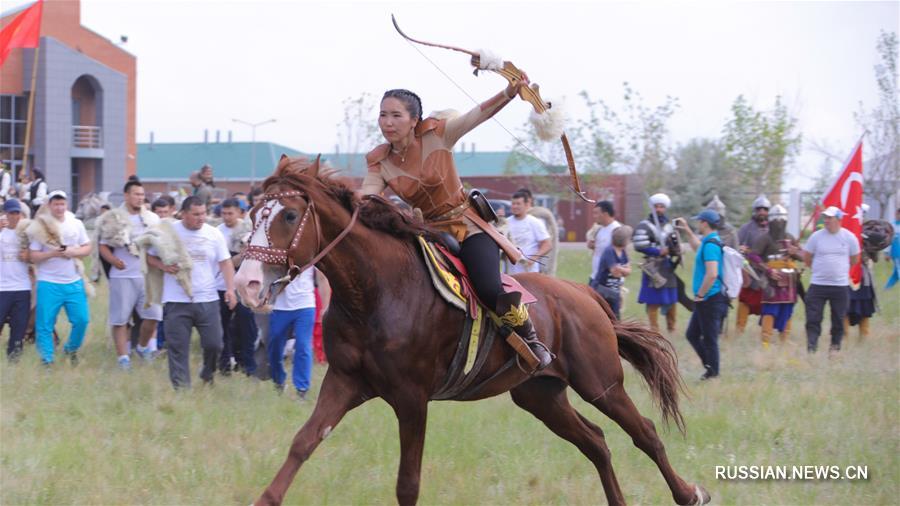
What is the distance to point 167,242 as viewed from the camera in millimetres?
10383

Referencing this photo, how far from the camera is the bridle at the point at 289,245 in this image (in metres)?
5.14

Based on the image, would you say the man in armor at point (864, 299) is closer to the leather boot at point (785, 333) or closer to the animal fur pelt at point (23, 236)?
the leather boot at point (785, 333)

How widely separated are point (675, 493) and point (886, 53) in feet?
93.2

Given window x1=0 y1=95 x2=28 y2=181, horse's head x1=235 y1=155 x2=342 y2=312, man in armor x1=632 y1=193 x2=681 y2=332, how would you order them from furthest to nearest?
window x1=0 y1=95 x2=28 y2=181
man in armor x1=632 y1=193 x2=681 y2=332
horse's head x1=235 y1=155 x2=342 y2=312

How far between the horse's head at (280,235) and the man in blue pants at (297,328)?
14.7 feet

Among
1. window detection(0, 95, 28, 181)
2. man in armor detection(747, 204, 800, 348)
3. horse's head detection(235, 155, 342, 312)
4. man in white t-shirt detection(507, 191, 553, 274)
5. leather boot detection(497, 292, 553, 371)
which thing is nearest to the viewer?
horse's head detection(235, 155, 342, 312)

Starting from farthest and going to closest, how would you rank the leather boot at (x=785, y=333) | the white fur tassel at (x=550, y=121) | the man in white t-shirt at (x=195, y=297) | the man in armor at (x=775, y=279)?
the leather boot at (x=785, y=333) < the man in armor at (x=775, y=279) < the man in white t-shirt at (x=195, y=297) < the white fur tassel at (x=550, y=121)

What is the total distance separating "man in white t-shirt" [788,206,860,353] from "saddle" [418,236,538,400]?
8.46 meters

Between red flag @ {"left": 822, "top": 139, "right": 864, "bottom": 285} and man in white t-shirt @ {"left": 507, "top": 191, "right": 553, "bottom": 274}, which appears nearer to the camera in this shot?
man in white t-shirt @ {"left": 507, "top": 191, "right": 553, "bottom": 274}

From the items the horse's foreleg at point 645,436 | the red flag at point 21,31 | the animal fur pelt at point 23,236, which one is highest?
the red flag at point 21,31

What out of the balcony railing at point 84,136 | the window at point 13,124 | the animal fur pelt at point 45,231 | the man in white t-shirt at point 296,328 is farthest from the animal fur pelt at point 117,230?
the balcony railing at point 84,136

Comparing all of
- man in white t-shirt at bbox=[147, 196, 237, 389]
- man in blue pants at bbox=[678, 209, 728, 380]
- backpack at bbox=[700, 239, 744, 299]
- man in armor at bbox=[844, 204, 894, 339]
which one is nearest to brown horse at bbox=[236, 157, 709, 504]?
man in white t-shirt at bbox=[147, 196, 237, 389]

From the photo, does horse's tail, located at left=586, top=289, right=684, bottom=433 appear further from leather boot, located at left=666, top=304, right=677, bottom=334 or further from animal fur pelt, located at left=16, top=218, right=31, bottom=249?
leather boot, located at left=666, top=304, right=677, bottom=334

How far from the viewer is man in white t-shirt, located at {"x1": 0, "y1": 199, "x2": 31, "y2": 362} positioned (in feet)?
37.3
